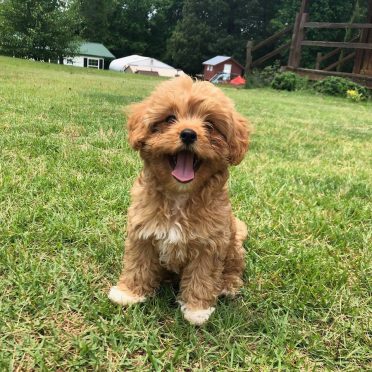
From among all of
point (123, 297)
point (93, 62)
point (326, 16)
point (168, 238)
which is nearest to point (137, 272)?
point (123, 297)

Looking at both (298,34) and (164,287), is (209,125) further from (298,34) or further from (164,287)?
(298,34)

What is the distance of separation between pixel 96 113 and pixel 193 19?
2003 inches

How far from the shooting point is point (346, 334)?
2.57m

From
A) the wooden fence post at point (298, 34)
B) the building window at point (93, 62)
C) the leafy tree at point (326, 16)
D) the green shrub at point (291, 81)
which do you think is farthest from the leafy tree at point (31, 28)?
the green shrub at point (291, 81)

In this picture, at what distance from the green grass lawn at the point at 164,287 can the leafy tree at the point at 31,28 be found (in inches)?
1353

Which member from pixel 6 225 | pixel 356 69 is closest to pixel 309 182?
pixel 6 225

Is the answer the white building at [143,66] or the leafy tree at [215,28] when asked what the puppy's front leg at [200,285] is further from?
the leafy tree at [215,28]

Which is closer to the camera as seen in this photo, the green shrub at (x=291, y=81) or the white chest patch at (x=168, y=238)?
the white chest patch at (x=168, y=238)

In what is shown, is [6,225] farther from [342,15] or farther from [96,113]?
[342,15]

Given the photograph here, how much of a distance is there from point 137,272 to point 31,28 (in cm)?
3842

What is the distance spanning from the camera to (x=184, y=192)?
8.29ft

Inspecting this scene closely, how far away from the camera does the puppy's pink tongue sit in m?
2.45

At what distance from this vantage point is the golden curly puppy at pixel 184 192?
250 cm

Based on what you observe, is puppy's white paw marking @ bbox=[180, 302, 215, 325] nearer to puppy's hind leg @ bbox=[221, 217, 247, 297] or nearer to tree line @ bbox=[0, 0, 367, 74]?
puppy's hind leg @ bbox=[221, 217, 247, 297]
